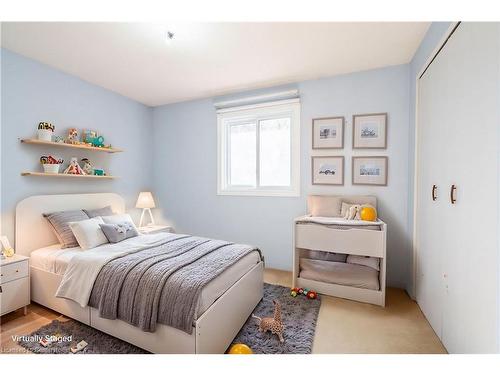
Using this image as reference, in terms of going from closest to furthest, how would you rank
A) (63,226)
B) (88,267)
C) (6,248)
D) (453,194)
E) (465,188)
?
(465,188) → (453,194) → (88,267) → (6,248) → (63,226)

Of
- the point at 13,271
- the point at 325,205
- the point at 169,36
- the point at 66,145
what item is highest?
the point at 169,36

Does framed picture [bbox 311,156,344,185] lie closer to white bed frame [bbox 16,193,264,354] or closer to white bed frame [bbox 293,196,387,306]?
white bed frame [bbox 293,196,387,306]

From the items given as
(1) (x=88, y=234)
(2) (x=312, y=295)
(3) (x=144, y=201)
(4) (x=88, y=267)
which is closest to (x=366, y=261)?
(2) (x=312, y=295)

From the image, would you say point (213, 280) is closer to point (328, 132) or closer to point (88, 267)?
point (88, 267)

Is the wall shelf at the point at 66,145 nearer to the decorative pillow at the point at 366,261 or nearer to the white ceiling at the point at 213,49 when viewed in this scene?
the white ceiling at the point at 213,49

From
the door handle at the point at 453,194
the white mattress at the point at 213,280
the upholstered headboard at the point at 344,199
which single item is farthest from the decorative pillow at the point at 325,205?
the door handle at the point at 453,194

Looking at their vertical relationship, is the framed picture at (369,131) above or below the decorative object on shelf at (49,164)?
above

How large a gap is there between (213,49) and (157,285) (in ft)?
6.94

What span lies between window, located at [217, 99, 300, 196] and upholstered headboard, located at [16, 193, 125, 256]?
1.82 m

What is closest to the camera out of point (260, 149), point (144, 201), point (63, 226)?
point (63, 226)

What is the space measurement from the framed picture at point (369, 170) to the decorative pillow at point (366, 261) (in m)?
0.83

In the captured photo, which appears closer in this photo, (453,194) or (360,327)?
(453,194)

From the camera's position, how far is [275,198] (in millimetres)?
3092

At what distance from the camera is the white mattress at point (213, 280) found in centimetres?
144
